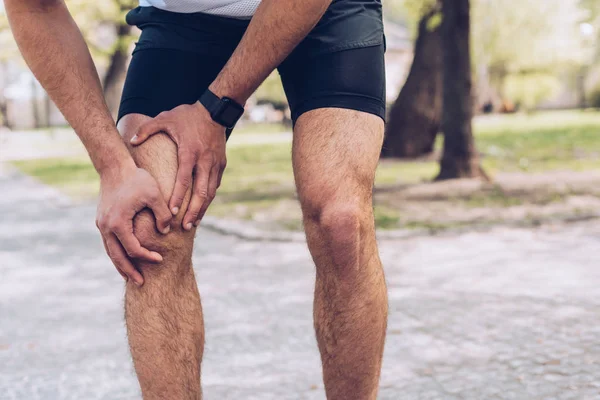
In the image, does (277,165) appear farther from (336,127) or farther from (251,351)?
(336,127)

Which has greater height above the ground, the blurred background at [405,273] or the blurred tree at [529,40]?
the blurred tree at [529,40]

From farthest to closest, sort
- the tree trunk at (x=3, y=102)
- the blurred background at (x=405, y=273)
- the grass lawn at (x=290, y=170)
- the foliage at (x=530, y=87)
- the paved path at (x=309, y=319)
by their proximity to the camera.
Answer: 1. the foliage at (x=530, y=87)
2. the tree trunk at (x=3, y=102)
3. the grass lawn at (x=290, y=170)
4. the blurred background at (x=405, y=273)
5. the paved path at (x=309, y=319)

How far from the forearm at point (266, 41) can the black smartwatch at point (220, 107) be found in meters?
0.01

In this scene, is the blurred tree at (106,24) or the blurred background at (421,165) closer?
the blurred background at (421,165)

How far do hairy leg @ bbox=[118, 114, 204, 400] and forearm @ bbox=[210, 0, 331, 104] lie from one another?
21cm

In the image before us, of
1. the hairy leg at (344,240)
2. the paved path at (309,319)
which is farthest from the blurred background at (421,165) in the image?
the hairy leg at (344,240)

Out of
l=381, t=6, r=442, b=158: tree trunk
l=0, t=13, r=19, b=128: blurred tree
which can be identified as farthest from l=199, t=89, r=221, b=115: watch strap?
l=0, t=13, r=19, b=128: blurred tree

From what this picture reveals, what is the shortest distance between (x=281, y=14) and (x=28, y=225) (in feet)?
24.0

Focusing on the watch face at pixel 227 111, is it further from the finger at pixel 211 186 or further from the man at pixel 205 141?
the finger at pixel 211 186

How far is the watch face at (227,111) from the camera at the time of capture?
7.00ft

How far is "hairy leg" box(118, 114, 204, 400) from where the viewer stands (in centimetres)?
207

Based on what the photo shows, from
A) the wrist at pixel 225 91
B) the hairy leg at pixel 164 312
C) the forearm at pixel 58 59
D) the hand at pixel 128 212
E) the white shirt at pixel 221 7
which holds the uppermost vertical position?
the white shirt at pixel 221 7

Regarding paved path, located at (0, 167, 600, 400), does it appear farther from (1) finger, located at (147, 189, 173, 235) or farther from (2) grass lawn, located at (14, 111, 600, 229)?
(2) grass lawn, located at (14, 111, 600, 229)

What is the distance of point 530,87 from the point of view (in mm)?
38562
